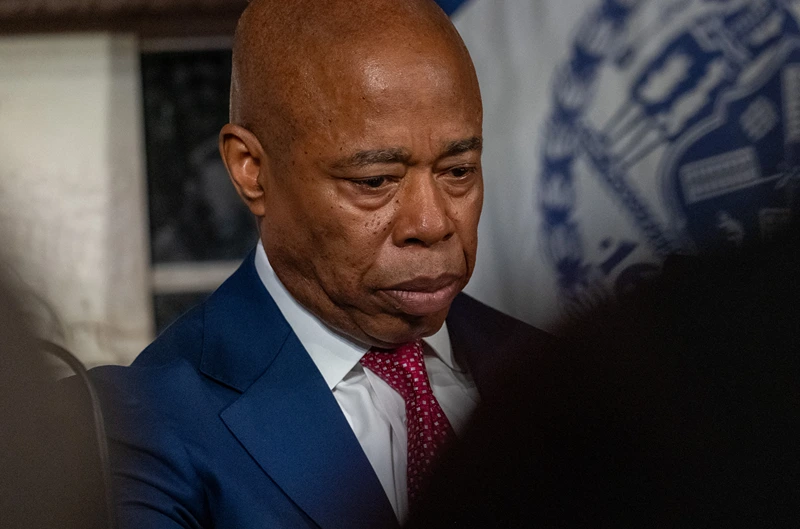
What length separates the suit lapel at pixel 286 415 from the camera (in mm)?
1072

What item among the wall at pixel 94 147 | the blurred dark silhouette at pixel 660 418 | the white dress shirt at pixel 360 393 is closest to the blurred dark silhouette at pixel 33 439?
the blurred dark silhouette at pixel 660 418

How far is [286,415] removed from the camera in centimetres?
113

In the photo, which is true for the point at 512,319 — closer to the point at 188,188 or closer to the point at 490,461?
the point at 490,461

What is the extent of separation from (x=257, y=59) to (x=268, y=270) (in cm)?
28

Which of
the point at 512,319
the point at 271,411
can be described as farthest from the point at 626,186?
the point at 271,411

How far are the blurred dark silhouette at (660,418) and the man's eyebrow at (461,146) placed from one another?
690mm

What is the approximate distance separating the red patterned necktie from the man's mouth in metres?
0.14

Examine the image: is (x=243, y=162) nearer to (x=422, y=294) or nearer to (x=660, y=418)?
(x=422, y=294)

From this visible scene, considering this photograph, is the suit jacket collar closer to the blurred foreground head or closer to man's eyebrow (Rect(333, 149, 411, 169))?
the blurred foreground head

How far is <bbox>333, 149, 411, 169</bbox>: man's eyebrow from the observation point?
42.7 inches

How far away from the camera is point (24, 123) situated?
2285 millimetres

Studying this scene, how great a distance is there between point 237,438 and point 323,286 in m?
0.21

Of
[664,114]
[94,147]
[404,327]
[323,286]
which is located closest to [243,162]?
[323,286]

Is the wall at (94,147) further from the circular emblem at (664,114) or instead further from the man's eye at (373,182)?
the man's eye at (373,182)
